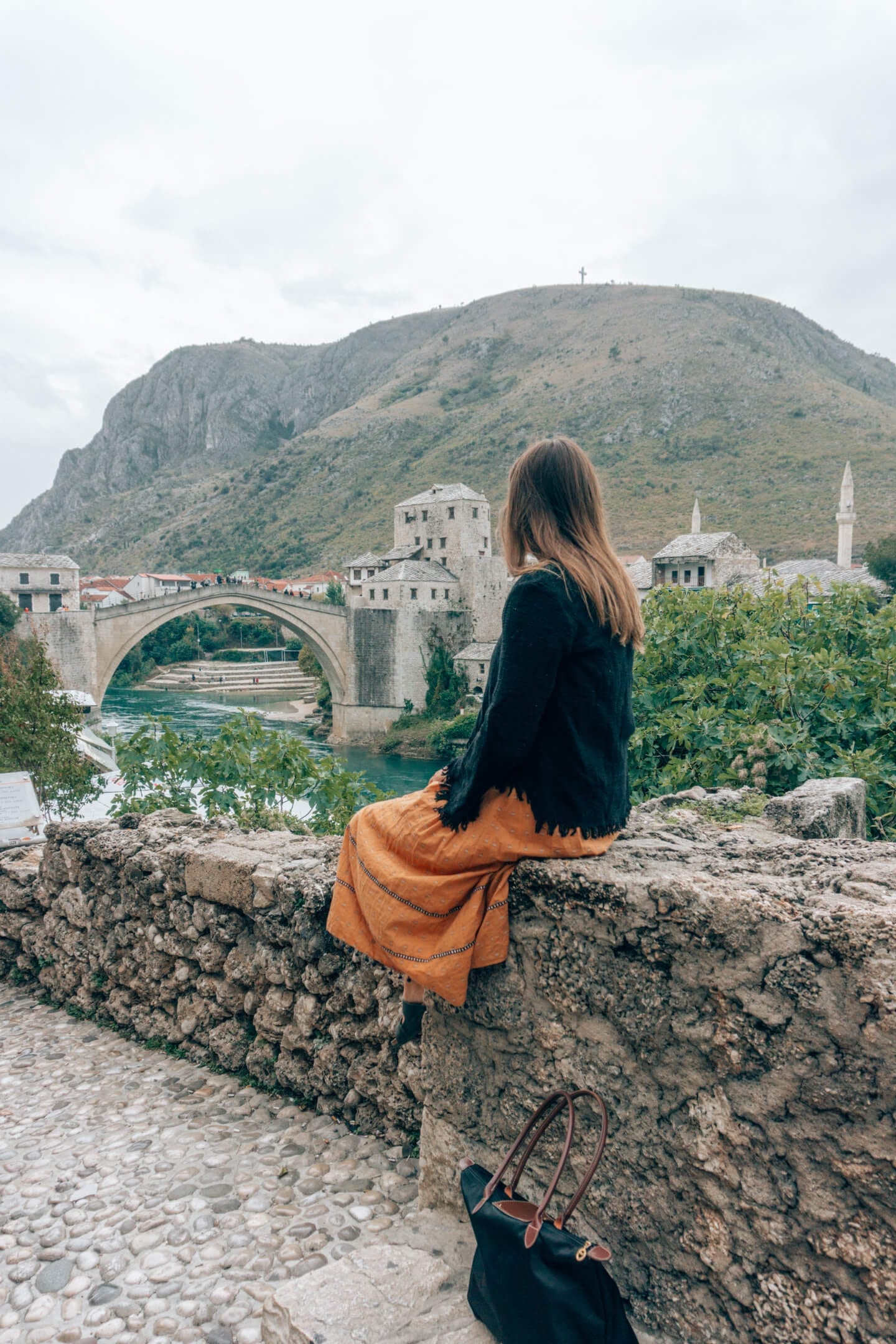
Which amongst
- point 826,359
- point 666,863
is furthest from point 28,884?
point 826,359

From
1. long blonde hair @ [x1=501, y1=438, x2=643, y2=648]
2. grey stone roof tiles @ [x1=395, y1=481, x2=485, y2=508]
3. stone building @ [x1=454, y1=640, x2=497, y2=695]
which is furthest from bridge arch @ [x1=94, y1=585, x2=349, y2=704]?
long blonde hair @ [x1=501, y1=438, x2=643, y2=648]

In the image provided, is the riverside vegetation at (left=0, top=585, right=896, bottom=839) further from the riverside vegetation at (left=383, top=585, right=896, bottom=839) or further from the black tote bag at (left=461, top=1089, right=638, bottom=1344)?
the black tote bag at (left=461, top=1089, right=638, bottom=1344)

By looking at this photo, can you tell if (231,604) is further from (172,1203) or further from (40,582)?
(172,1203)

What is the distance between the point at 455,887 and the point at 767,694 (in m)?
2.76

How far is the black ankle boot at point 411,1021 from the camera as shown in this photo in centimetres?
189

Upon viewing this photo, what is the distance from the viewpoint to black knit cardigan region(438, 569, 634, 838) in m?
1.59

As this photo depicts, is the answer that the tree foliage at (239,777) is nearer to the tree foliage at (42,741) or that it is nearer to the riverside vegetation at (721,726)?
the riverside vegetation at (721,726)

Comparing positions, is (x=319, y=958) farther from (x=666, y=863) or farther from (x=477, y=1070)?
(x=666, y=863)

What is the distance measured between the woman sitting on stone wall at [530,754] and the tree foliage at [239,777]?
3580 mm

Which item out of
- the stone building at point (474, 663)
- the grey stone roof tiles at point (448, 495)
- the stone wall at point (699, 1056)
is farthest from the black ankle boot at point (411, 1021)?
the grey stone roof tiles at point (448, 495)

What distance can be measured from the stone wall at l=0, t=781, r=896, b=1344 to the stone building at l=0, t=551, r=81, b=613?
3183 centimetres

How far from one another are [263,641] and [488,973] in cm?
5371

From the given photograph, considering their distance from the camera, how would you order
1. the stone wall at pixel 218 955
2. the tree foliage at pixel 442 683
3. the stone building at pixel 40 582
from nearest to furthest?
the stone wall at pixel 218 955
the stone building at pixel 40 582
the tree foliage at pixel 442 683

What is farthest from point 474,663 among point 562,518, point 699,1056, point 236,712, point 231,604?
point 699,1056
